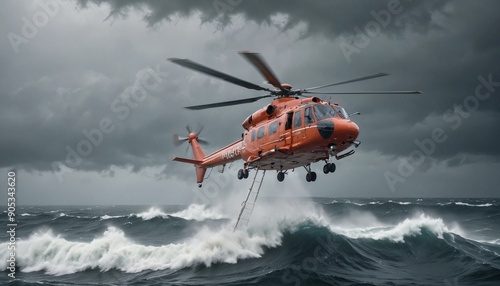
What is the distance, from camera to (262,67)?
11.3 m

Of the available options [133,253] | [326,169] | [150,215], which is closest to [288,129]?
[326,169]

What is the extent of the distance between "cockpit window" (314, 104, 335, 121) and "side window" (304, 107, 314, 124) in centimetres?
17

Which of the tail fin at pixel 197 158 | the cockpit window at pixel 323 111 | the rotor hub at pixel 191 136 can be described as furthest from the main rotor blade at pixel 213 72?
the rotor hub at pixel 191 136

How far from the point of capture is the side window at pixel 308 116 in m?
12.1

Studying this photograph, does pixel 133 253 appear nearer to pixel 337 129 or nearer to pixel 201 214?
pixel 337 129

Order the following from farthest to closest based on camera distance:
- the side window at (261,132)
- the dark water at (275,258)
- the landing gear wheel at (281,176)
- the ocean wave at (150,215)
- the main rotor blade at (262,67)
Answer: the ocean wave at (150,215)
the dark water at (275,258)
the landing gear wheel at (281,176)
the side window at (261,132)
the main rotor blade at (262,67)

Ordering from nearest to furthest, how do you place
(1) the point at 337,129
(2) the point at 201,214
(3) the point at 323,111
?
(1) the point at 337,129 → (3) the point at 323,111 → (2) the point at 201,214

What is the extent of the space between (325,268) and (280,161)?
624 centimetres

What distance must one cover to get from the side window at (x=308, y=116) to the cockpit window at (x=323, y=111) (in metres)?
0.17

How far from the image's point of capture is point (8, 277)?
18.9 m

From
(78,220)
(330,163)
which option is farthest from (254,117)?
(78,220)

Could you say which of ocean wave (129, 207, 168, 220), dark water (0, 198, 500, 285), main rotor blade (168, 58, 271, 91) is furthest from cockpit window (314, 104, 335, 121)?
ocean wave (129, 207, 168, 220)

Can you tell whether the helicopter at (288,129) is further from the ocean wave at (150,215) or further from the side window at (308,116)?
the ocean wave at (150,215)

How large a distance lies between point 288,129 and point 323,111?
4.31 ft
